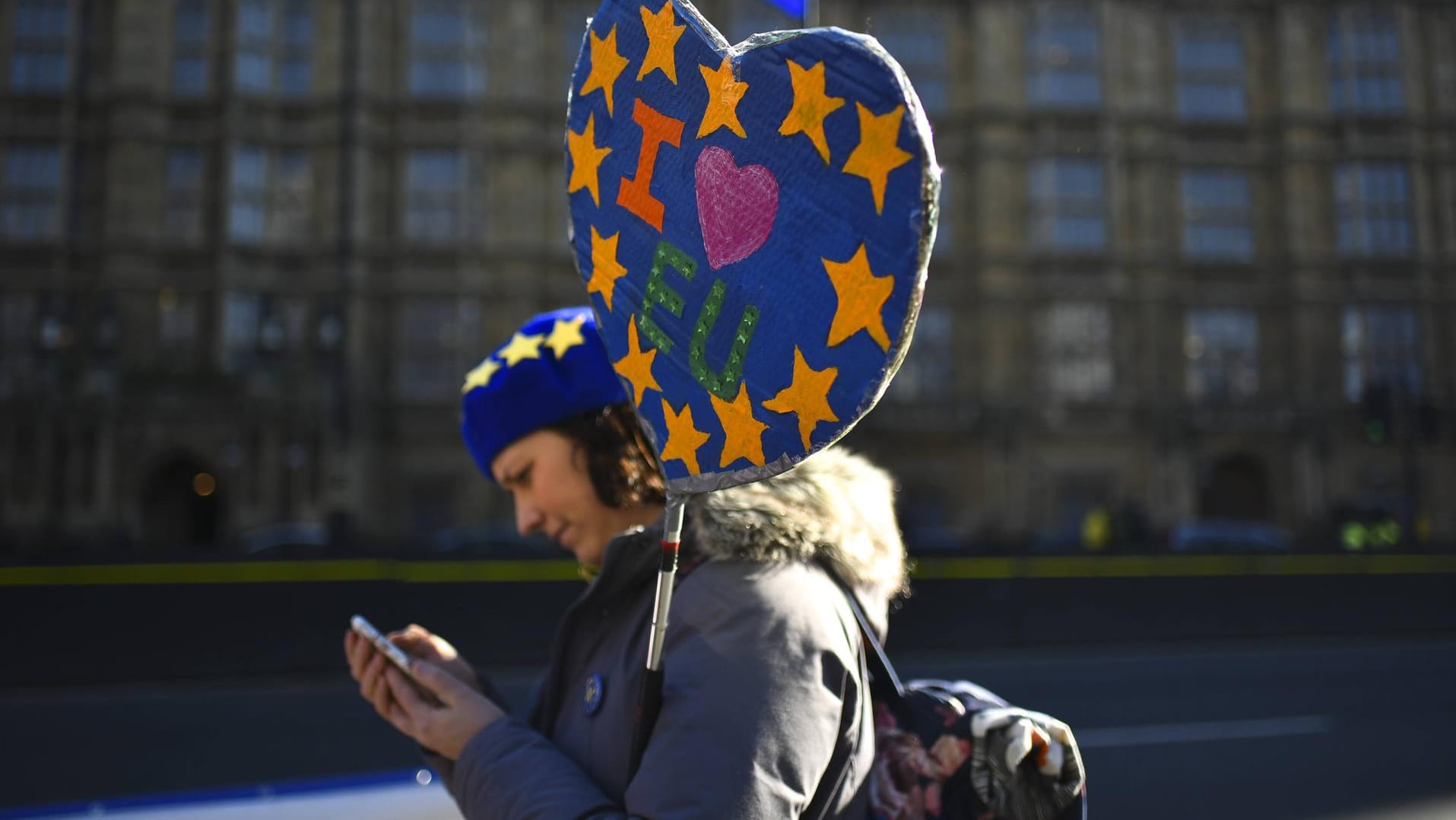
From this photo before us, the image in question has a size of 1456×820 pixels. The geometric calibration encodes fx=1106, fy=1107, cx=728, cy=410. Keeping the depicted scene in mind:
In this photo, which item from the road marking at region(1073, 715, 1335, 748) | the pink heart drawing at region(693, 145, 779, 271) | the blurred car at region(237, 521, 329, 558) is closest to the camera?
the pink heart drawing at region(693, 145, 779, 271)

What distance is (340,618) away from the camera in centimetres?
1062

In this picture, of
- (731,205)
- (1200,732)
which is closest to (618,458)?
(731,205)

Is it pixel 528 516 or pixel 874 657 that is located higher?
pixel 528 516

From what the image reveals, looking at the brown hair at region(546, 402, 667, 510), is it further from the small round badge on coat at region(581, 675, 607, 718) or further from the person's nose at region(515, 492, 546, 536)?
the small round badge on coat at region(581, 675, 607, 718)

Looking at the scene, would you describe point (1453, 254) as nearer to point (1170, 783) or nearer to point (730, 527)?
point (1170, 783)

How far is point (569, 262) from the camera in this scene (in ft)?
91.9

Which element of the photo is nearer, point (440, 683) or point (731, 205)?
point (731, 205)

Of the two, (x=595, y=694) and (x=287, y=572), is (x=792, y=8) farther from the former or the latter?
(x=287, y=572)

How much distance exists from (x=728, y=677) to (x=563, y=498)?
0.65 meters

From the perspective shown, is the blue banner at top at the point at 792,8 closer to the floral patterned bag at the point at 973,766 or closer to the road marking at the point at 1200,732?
the floral patterned bag at the point at 973,766

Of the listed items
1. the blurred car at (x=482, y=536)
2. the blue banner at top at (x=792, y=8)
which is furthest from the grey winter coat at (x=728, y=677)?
the blurred car at (x=482, y=536)

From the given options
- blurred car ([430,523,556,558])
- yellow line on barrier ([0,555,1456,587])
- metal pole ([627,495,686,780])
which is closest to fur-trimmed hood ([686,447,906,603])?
metal pole ([627,495,686,780])

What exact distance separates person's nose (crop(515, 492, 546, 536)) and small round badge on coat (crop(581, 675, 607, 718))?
0.43m

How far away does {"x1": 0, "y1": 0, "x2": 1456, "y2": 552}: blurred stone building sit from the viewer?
2567 cm
